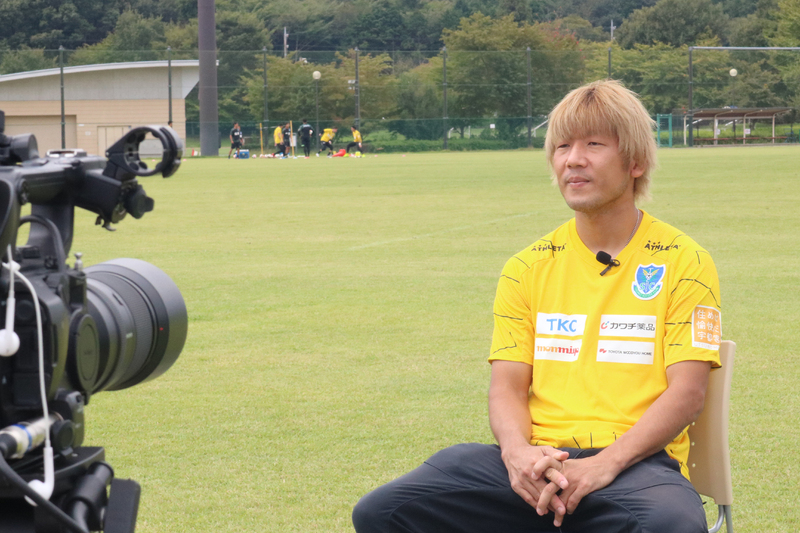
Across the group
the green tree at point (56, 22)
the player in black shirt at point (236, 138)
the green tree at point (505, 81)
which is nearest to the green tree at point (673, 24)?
the green tree at point (505, 81)

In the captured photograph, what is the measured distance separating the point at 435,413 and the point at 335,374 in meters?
0.97

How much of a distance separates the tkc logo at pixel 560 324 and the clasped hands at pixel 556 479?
0.34 metres

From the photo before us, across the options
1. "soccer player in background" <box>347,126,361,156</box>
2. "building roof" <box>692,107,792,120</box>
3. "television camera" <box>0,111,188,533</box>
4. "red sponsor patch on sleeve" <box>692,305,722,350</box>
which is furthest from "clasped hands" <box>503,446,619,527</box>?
"building roof" <box>692,107,792,120</box>

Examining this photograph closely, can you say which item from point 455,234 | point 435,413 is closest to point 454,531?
point 435,413

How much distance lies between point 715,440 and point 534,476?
1.73 feet

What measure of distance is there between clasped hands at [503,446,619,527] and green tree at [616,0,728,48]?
261 ft

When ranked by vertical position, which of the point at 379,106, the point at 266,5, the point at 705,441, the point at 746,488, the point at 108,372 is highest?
the point at 266,5

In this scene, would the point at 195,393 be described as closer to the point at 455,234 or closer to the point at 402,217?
the point at 455,234

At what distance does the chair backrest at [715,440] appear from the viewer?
2721 mm

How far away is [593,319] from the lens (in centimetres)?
276

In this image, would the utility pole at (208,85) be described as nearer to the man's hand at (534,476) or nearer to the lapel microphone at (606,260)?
the lapel microphone at (606,260)

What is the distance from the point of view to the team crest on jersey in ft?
9.06

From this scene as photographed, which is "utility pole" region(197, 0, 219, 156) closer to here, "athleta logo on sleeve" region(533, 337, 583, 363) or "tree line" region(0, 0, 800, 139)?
"tree line" region(0, 0, 800, 139)

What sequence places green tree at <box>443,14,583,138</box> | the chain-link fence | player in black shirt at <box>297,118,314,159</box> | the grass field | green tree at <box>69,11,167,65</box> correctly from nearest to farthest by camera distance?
the grass field
player in black shirt at <box>297,118,314,159</box>
the chain-link fence
green tree at <box>443,14,583,138</box>
green tree at <box>69,11,167,65</box>
